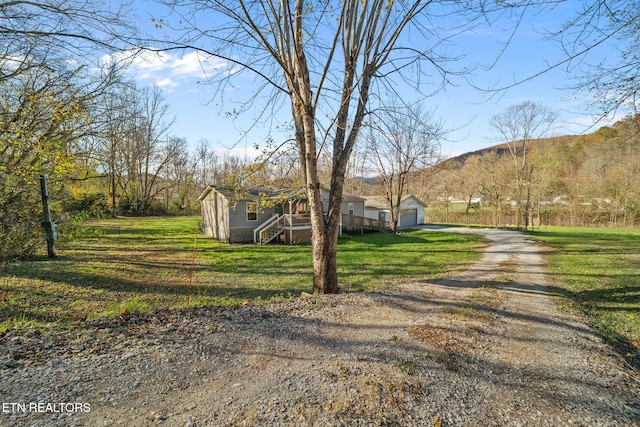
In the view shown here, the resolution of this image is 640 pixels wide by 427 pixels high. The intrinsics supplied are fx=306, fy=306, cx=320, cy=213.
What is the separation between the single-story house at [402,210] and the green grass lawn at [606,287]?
1770cm

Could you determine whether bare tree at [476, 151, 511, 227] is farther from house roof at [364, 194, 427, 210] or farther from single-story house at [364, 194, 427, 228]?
house roof at [364, 194, 427, 210]

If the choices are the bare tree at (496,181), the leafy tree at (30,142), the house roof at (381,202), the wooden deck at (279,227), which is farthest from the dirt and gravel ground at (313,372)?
the bare tree at (496,181)

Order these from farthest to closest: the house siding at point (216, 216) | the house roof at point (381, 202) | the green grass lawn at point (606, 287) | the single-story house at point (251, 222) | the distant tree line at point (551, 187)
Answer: the house roof at point (381, 202), the distant tree line at point (551, 187), the house siding at point (216, 216), the single-story house at point (251, 222), the green grass lawn at point (606, 287)

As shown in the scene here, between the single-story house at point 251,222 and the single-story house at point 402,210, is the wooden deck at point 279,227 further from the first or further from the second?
the single-story house at point 402,210

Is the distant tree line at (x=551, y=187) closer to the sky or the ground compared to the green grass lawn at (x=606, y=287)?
closer to the sky

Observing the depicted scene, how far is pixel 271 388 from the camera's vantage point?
2662 millimetres

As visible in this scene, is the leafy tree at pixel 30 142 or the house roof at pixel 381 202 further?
the house roof at pixel 381 202

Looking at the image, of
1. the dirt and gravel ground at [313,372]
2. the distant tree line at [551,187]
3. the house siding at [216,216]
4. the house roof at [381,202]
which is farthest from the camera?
the house roof at [381,202]

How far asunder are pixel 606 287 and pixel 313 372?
28.9 feet

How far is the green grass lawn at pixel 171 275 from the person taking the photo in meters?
6.97

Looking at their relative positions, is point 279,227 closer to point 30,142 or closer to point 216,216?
point 216,216

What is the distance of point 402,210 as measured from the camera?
1225 inches

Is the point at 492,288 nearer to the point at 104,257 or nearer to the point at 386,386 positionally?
the point at 386,386

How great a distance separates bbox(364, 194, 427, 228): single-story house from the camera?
30.9 m
